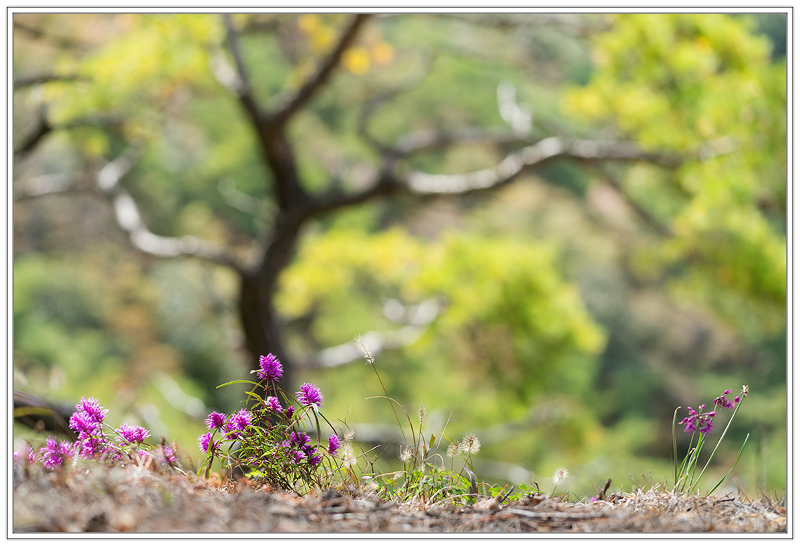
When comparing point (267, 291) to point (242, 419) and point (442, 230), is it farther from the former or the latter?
point (442, 230)

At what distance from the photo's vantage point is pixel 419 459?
0.82 metres

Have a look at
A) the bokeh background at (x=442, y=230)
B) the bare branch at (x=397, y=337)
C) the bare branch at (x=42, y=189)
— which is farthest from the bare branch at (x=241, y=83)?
the bare branch at (x=397, y=337)

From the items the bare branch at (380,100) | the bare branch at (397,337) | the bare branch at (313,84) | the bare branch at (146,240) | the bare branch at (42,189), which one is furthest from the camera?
the bare branch at (397,337)

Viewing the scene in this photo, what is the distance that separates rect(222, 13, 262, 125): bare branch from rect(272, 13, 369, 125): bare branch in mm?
120

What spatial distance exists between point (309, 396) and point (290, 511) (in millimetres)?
169

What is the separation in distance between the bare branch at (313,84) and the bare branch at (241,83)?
0.39 ft

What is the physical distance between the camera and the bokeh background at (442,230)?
3.09m

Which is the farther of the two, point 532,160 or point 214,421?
point 532,160

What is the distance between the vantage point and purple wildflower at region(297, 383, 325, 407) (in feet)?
2.47

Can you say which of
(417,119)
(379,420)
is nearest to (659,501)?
(379,420)

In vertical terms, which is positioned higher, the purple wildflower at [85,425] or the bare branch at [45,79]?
the bare branch at [45,79]

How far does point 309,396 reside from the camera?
76 centimetres

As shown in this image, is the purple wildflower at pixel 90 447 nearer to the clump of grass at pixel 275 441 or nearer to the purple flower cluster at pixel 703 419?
the clump of grass at pixel 275 441

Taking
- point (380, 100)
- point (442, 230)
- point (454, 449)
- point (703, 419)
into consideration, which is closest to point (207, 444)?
point (454, 449)
